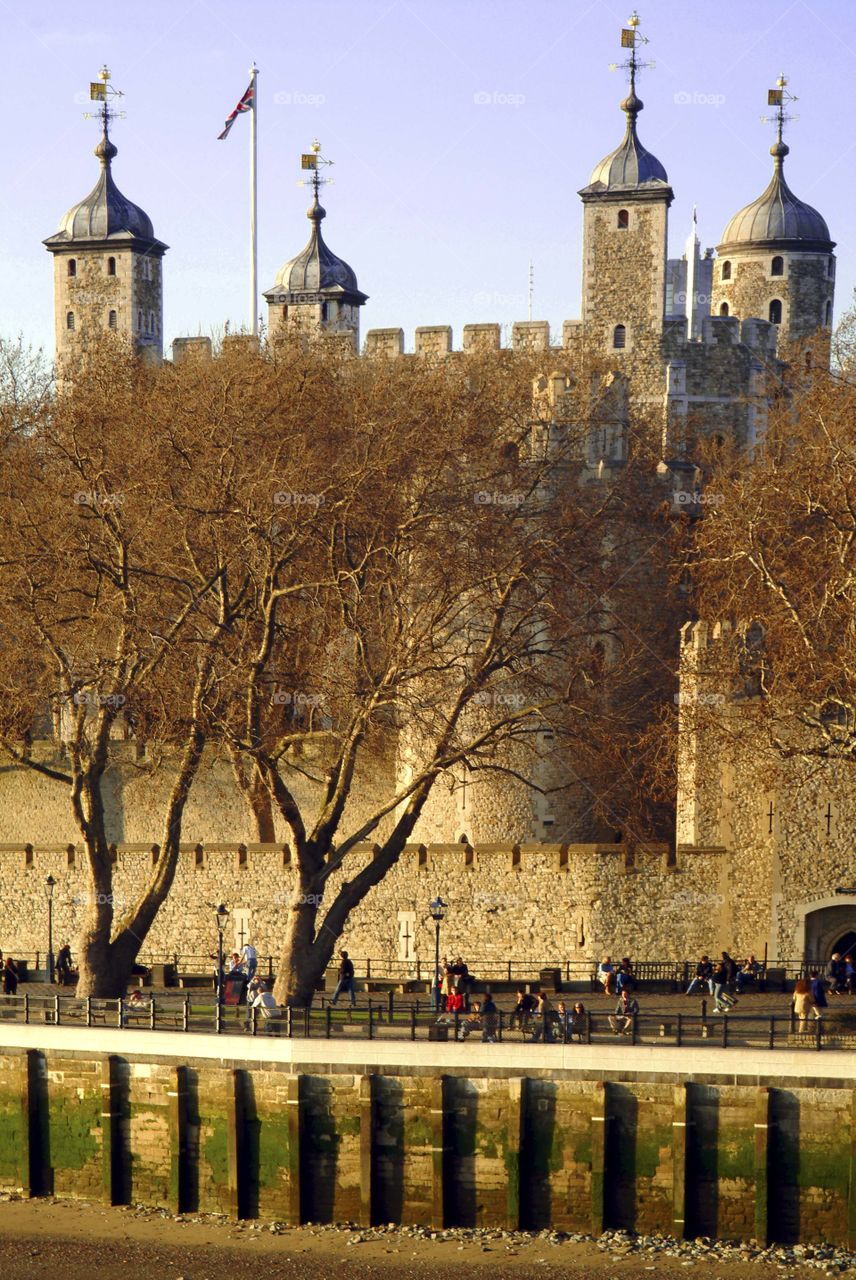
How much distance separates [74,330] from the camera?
60.8 metres

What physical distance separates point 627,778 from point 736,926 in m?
3.38

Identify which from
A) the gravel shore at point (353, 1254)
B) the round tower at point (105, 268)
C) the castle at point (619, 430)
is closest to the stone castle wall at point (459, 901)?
the castle at point (619, 430)

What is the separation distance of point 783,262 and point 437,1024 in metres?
33.1

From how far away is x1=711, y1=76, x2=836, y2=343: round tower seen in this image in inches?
2317

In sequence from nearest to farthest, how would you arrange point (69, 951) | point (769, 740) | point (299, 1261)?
point (299, 1261) < point (769, 740) < point (69, 951)

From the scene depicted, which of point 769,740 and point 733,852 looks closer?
point 769,740

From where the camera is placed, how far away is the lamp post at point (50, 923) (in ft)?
129

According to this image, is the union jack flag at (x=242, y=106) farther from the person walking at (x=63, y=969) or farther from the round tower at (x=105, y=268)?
the person walking at (x=63, y=969)

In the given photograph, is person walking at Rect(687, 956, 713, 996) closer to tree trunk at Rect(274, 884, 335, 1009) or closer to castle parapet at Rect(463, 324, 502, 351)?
tree trunk at Rect(274, 884, 335, 1009)

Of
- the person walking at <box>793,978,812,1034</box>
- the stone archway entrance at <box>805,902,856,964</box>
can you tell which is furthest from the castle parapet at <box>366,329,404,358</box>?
the person walking at <box>793,978,812,1034</box>

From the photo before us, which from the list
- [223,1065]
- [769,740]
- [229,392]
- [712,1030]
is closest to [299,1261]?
[223,1065]

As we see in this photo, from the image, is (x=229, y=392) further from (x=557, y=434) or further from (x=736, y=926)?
(x=736, y=926)

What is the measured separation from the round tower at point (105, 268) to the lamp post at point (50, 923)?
21.1m

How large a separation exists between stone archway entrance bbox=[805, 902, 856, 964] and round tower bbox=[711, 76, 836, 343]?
24187 millimetres
